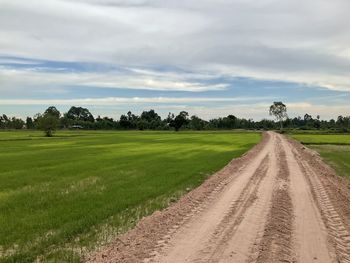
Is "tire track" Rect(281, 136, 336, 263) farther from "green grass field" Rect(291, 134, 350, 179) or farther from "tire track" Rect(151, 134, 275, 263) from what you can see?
"green grass field" Rect(291, 134, 350, 179)

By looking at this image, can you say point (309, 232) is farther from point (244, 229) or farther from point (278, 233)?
point (244, 229)

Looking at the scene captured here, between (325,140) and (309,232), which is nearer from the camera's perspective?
(309,232)

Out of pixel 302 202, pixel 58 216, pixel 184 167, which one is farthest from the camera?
pixel 184 167

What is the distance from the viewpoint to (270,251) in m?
9.45

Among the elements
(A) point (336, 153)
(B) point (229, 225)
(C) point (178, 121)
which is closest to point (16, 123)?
(C) point (178, 121)

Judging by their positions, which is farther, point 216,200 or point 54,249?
point 216,200

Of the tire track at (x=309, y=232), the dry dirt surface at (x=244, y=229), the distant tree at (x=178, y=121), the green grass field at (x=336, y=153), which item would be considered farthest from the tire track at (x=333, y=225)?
the distant tree at (x=178, y=121)

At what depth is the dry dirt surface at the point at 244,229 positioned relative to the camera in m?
9.27

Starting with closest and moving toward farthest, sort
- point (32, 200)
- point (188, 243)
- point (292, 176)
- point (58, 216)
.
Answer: point (188, 243), point (58, 216), point (32, 200), point (292, 176)

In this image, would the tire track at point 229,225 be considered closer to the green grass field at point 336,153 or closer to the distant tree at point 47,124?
the green grass field at point 336,153

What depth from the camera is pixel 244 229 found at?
446 inches

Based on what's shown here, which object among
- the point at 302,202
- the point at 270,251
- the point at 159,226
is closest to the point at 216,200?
the point at 302,202

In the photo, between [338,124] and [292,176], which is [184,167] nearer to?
[292,176]

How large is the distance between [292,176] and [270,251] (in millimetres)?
14740
